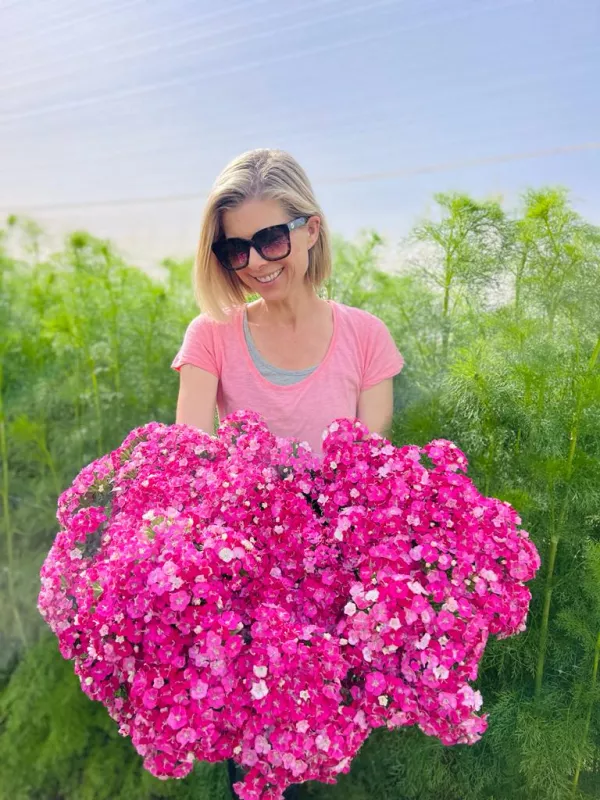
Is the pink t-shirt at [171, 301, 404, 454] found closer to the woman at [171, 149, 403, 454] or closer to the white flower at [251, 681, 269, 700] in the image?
the woman at [171, 149, 403, 454]

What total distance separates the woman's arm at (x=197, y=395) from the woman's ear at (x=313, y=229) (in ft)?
1.05

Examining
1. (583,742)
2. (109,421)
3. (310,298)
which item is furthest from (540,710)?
(109,421)

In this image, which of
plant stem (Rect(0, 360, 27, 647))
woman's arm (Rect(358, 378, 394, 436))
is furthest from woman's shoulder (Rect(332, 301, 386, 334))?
plant stem (Rect(0, 360, 27, 647))

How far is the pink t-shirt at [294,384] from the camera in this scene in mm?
1281

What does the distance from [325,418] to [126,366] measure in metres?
1.21

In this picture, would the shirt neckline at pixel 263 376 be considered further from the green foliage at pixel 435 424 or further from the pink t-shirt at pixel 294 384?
the green foliage at pixel 435 424

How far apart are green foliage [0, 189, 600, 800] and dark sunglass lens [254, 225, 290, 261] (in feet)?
1.27

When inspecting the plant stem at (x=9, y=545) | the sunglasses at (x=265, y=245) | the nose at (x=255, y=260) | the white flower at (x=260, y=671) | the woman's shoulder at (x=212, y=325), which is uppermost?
the sunglasses at (x=265, y=245)

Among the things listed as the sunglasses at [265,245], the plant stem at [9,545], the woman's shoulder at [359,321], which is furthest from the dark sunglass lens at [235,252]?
the plant stem at [9,545]

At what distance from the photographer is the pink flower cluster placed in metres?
0.73

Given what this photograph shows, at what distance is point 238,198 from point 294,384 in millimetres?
354

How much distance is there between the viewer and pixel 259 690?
2.32 ft

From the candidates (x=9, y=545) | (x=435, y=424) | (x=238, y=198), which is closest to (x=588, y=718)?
(x=435, y=424)

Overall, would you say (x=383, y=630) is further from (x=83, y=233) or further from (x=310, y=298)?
(x=83, y=233)
